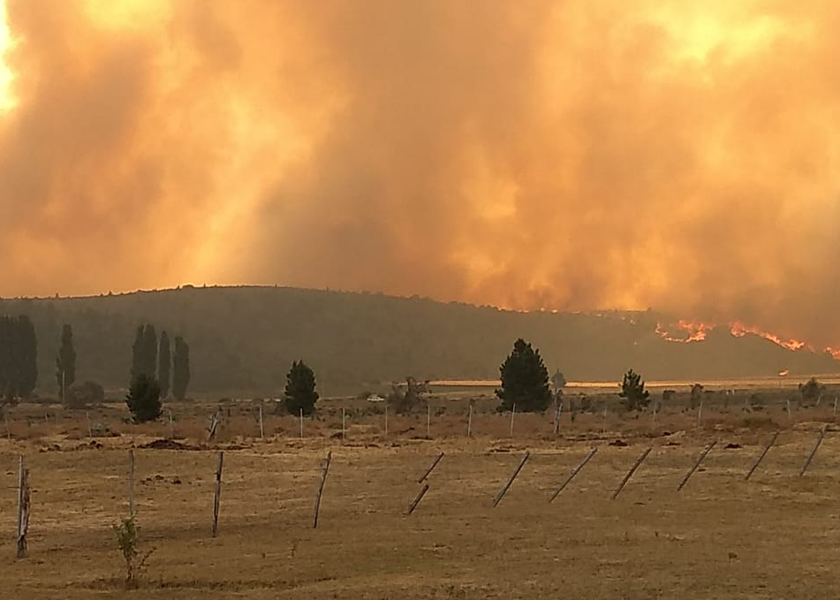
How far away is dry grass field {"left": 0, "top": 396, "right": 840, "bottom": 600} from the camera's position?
21.2 meters

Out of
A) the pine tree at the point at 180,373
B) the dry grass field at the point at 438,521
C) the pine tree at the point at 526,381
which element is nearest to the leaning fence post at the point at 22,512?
the dry grass field at the point at 438,521

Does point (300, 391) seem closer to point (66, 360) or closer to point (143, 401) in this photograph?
point (143, 401)

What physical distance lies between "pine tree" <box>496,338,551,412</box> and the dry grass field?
33.0 metres

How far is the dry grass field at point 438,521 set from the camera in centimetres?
2123

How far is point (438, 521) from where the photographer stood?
30422 mm

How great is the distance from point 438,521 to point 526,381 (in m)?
62.6

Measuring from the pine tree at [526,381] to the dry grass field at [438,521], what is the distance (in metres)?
33.0

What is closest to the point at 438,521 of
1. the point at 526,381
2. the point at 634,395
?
the point at 526,381

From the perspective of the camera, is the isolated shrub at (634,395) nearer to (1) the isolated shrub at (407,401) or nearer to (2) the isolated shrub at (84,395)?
(1) the isolated shrub at (407,401)

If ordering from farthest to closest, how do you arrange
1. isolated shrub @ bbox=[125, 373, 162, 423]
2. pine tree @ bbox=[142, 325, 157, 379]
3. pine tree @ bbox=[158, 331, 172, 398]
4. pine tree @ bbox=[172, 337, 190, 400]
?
pine tree @ bbox=[158, 331, 172, 398] → pine tree @ bbox=[142, 325, 157, 379] → pine tree @ bbox=[172, 337, 190, 400] → isolated shrub @ bbox=[125, 373, 162, 423]

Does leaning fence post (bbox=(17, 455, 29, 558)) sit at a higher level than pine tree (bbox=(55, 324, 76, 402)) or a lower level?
lower

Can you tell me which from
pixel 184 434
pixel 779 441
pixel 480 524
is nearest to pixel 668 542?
pixel 480 524

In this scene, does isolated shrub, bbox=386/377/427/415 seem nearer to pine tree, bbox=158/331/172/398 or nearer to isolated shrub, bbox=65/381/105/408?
isolated shrub, bbox=65/381/105/408

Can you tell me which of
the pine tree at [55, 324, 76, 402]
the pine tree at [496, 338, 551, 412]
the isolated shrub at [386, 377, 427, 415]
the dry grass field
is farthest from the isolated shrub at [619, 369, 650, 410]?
the pine tree at [55, 324, 76, 402]
